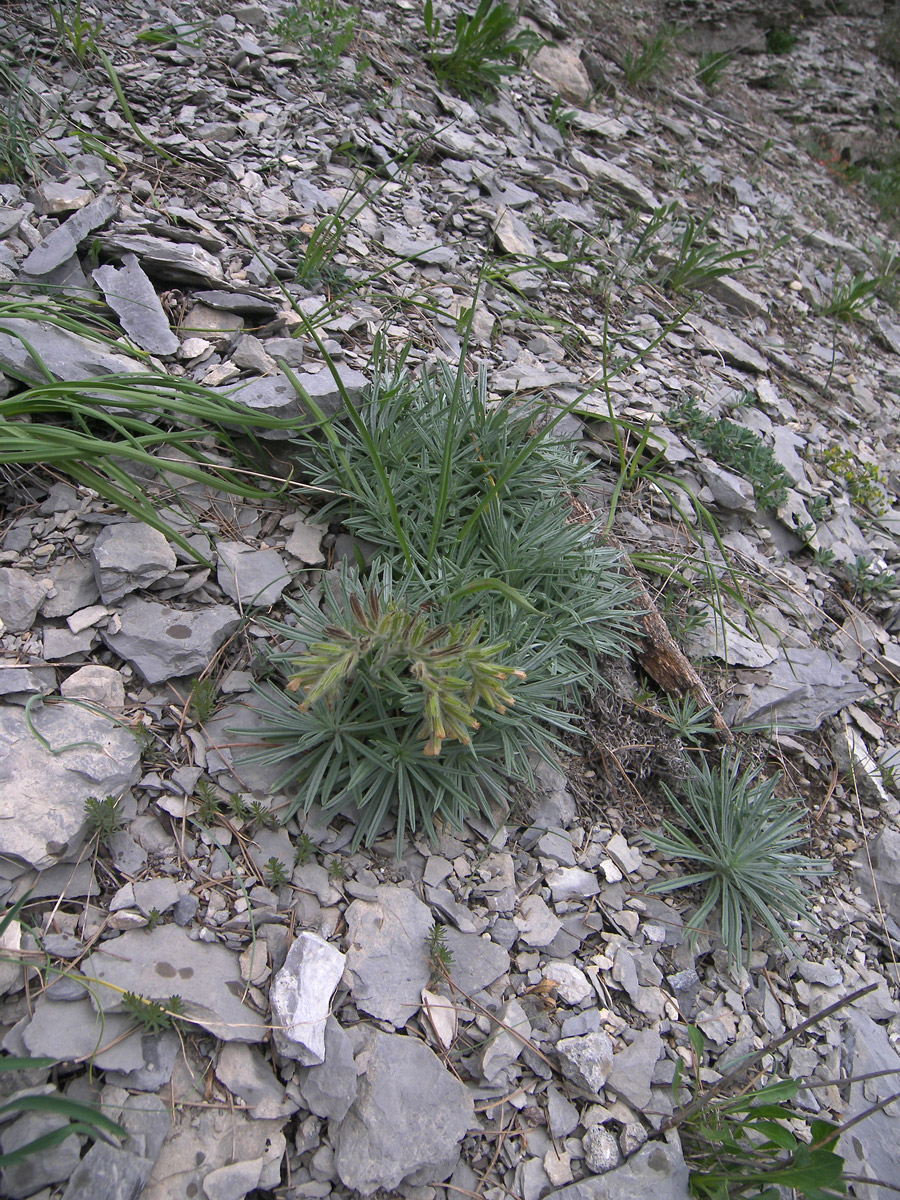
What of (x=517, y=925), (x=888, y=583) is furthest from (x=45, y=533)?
(x=888, y=583)

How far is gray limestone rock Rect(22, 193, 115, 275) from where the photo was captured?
254cm

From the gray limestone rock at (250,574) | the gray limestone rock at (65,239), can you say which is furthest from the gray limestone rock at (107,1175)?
the gray limestone rock at (65,239)

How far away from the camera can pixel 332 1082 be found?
5.23 feet

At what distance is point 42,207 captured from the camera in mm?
2770

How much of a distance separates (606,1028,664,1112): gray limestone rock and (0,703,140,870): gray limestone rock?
1.45 m

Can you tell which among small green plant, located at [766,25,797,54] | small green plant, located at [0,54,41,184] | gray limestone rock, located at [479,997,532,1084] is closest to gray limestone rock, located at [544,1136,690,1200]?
gray limestone rock, located at [479,997,532,1084]

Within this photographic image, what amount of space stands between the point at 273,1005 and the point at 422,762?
0.67 meters

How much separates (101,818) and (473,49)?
481 cm

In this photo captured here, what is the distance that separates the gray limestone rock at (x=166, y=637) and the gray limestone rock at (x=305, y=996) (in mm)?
810

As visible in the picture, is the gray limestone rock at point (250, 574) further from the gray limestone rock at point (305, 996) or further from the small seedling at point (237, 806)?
the gray limestone rock at point (305, 996)

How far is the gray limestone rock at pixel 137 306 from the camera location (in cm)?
254

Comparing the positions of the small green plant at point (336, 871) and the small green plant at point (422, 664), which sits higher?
the small green plant at point (422, 664)

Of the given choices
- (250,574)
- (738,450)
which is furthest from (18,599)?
(738,450)

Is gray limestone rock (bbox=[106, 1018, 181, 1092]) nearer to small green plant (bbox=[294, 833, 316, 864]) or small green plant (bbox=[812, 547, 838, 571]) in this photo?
small green plant (bbox=[294, 833, 316, 864])
